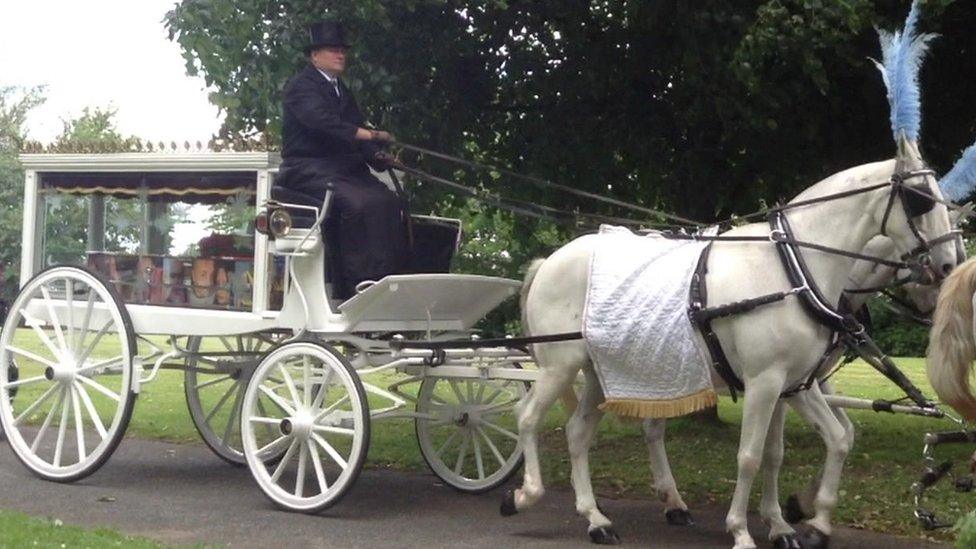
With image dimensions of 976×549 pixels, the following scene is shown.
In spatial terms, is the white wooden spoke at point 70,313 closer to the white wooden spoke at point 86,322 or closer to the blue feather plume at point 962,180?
the white wooden spoke at point 86,322

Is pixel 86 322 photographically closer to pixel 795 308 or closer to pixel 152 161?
pixel 152 161

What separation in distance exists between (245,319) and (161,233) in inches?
45.6

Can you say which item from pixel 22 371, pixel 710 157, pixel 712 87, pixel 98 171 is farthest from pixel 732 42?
pixel 22 371

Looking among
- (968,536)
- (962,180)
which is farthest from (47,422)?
(968,536)

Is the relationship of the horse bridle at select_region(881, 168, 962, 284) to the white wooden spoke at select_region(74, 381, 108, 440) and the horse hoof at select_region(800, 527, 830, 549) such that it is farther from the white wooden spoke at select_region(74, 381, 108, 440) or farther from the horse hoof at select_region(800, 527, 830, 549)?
the white wooden spoke at select_region(74, 381, 108, 440)

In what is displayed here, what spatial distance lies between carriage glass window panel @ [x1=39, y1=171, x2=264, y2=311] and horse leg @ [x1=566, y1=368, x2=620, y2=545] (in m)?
2.63

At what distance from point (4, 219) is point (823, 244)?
35677mm

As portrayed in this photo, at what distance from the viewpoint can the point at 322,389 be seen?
9.01 meters

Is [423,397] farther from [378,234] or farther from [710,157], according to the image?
[710,157]

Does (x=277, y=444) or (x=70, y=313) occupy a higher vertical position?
(x=70, y=313)

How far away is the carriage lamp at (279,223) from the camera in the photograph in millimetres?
9266

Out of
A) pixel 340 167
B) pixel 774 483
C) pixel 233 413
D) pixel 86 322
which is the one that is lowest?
pixel 233 413

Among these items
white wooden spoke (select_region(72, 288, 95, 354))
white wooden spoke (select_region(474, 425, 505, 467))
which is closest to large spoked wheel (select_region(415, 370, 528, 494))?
white wooden spoke (select_region(474, 425, 505, 467))

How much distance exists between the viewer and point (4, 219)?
40.0 metres
